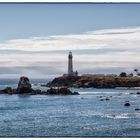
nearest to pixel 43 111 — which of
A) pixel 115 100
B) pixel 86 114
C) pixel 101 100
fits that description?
pixel 86 114

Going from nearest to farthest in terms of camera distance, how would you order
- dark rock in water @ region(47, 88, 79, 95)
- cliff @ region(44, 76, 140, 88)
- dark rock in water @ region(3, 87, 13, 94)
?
cliff @ region(44, 76, 140, 88), dark rock in water @ region(3, 87, 13, 94), dark rock in water @ region(47, 88, 79, 95)

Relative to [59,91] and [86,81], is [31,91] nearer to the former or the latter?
[59,91]

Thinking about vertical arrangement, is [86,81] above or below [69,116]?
above

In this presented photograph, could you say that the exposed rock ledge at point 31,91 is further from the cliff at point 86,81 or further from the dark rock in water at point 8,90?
the cliff at point 86,81

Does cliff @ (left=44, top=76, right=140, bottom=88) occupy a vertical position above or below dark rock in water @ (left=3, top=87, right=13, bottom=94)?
above

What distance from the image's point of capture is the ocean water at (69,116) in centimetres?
1486

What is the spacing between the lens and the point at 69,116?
58.6ft

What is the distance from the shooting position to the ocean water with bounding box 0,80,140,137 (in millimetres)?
14859

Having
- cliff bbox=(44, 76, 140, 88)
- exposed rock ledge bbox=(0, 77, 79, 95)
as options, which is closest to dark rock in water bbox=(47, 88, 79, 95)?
exposed rock ledge bbox=(0, 77, 79, 95)

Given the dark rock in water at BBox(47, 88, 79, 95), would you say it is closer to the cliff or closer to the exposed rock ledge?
the exposed rock ledge

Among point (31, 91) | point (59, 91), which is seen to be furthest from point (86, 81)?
point (31, 91)

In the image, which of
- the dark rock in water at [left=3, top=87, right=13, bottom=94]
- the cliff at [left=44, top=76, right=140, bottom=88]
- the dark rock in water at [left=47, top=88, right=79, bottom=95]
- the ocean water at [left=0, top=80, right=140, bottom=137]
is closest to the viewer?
the ocean water at [left=0, top=80, right=140, bottom=137]

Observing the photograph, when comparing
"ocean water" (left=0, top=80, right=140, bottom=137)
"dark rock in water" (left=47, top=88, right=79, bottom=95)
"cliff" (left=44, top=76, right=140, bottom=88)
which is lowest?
"ocean water" (left=0, top=80, right=140, bottom=137)

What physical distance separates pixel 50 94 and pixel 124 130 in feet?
26.0
